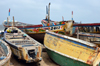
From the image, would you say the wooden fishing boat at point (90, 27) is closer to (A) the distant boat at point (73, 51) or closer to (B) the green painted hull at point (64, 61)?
(A) the distant boat at point (73, 51)

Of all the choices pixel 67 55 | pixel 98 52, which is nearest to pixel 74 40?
pixel 67 55

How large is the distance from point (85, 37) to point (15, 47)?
5.77m

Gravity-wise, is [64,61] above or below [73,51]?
below

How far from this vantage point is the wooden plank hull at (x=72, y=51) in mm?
6250

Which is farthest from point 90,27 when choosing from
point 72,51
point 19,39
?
point 19,39

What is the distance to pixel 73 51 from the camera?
7117mm

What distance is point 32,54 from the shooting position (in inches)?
329

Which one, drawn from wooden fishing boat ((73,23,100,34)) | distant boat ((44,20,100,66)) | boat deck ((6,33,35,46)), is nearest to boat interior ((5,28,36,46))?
boat deck ((6,33,35,46))

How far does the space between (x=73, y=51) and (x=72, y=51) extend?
8 cm

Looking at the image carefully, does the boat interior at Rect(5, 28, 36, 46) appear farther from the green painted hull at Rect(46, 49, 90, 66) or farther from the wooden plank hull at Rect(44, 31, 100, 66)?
the green painted hull at Rect(46, 49, 90, 66)

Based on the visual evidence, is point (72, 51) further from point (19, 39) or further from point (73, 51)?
point (19, 39)

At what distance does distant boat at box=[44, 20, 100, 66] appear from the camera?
6156 mm

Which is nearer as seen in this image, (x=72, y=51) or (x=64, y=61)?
(x=72, y=51)

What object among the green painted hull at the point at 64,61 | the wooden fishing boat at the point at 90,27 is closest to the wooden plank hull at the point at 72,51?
the green painted hull at the point at 64,61
